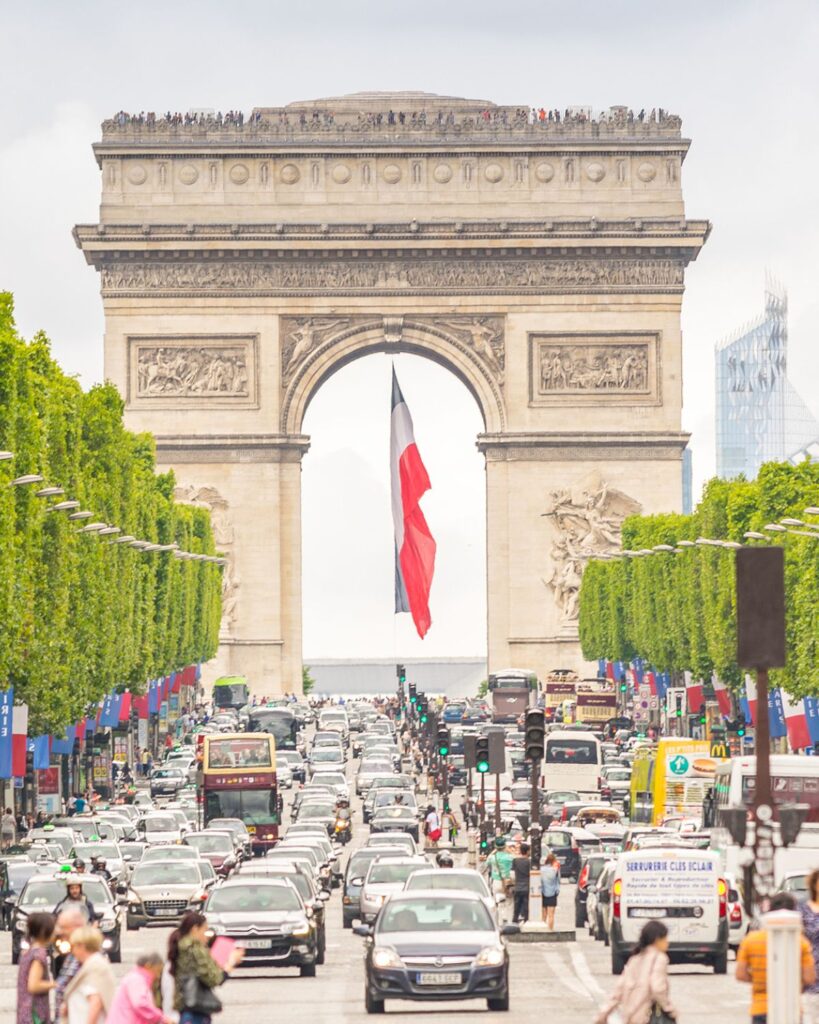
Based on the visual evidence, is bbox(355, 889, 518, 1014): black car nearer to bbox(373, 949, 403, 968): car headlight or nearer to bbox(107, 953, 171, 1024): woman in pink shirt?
bbox(373, 949, 403, 968): car headlight

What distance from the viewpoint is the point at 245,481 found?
11625 centimetres

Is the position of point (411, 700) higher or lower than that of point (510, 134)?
lower

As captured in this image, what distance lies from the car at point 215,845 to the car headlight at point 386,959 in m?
24.2

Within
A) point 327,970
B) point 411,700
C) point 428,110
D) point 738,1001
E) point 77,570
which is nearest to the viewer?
point 738,1001

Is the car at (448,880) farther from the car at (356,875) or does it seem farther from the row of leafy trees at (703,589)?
the row of leafy trees at (703,589)

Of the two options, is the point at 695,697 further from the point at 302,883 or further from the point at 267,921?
the point at 267,921

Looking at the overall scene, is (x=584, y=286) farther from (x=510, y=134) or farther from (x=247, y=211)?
(x=247, y=211)

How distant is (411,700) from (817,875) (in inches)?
3466

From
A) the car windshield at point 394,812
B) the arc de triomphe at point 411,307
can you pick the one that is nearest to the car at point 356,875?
the car windshield at point 394,812

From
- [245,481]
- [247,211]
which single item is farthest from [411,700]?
[247,211]

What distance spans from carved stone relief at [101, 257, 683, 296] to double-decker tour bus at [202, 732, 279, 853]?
4707 cm

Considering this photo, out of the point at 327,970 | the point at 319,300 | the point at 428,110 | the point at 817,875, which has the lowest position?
the point at 327,970

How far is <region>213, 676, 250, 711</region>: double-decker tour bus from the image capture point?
111875mm

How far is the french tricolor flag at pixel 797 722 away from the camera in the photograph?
66.6m
